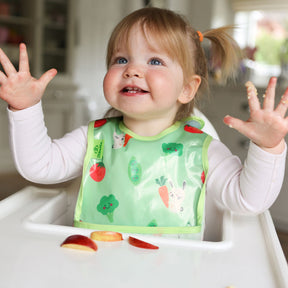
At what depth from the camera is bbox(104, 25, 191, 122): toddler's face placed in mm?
857

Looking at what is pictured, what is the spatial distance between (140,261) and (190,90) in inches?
20.1

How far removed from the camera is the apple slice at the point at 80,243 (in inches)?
25.0

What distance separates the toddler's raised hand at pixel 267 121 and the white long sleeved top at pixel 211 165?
4 centimetres

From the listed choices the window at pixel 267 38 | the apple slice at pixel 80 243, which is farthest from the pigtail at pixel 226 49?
the window at pixel 267 38

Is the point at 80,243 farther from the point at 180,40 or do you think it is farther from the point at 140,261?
the point at 180,40

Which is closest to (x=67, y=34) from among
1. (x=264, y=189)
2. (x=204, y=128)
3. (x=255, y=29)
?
(x=255, y=29)

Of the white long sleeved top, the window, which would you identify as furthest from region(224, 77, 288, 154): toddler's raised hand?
the window

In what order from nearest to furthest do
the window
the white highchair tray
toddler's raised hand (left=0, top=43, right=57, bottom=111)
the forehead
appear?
1. the white highchair tray
2. toddler's raised hand (left=0, top=43, right=57, bottom=111)
3. the forehead
4. the window

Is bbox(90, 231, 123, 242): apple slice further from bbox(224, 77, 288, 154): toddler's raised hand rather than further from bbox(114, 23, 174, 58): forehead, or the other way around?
bbox(114, 23, 174, 58): forehead

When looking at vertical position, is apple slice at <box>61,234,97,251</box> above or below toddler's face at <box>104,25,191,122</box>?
below

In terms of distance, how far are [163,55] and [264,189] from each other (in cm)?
37

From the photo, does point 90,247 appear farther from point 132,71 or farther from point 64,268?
point 132,71

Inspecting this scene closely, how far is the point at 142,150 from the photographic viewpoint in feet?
2.96

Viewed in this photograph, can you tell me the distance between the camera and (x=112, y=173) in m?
0.90
